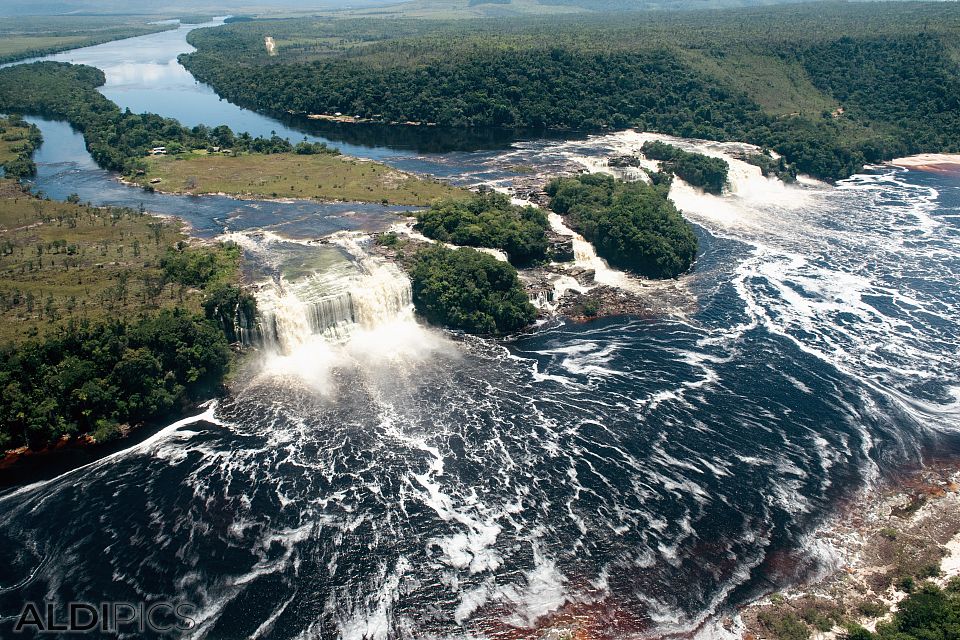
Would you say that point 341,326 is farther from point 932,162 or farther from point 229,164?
point 932,162

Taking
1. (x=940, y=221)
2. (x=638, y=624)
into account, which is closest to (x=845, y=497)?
(x=638, y=624)

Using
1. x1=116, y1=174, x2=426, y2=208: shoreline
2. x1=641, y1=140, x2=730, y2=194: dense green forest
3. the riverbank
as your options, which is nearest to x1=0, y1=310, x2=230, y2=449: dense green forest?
x1=116, y1=174, x2=426, y2=208: shoreline

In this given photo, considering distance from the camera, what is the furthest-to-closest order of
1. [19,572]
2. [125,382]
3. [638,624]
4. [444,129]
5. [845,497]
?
1. [444,129]
2. [125,382]
3. [845,497]
4. [19,572]
5. [638,624]

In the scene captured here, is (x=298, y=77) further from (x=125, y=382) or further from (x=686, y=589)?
(x=686, y=589)

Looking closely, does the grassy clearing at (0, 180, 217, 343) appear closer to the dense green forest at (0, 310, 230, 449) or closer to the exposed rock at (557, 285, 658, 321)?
the dense green forest at (0, 310, 230, 449)

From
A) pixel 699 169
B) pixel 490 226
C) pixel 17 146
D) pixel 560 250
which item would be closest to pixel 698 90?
pixel 699 169
